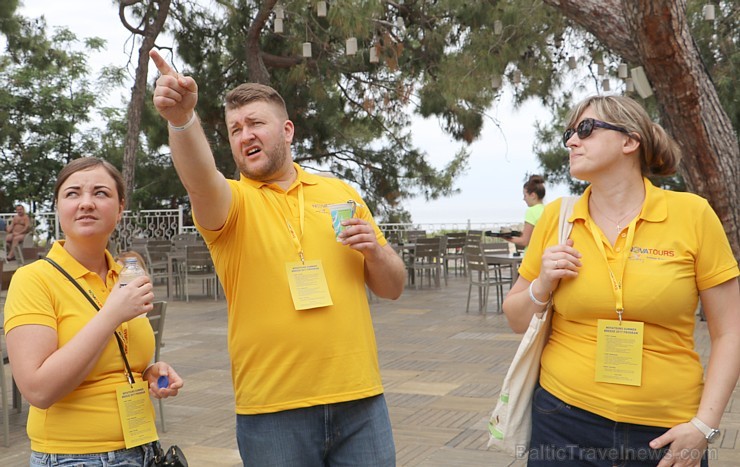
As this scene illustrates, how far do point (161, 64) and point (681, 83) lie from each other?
4.87 m

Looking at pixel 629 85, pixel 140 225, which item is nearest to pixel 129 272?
pixel 629 85

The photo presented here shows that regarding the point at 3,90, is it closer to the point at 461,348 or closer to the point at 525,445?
the point at 461,348

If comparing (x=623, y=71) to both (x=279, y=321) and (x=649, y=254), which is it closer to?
(x=649, y=254)

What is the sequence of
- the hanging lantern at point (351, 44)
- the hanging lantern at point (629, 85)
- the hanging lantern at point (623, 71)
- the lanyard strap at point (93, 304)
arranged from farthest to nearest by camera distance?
the hanging lantern at point (629, 85) → the hanging lantern at point (623, 71) → the hanging lantern at point (351, 44) → the lanyard strap at point (93, 304)

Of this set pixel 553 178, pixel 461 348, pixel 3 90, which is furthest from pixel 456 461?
pixel 3 90

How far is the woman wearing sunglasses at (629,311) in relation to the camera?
192 cm

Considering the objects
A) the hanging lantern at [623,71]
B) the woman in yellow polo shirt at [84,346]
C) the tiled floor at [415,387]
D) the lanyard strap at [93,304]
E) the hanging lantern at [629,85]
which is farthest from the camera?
the hanging lantern at [629,85]

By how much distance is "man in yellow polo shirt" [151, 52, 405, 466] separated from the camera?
204cm

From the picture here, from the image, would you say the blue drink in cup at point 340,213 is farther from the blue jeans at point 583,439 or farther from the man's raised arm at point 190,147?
the blue jeans at point 583,439

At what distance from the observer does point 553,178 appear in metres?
21.3


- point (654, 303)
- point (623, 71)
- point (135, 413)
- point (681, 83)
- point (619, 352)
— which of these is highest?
point (623, 71)

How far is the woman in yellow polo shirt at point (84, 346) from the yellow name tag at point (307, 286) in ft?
1.14

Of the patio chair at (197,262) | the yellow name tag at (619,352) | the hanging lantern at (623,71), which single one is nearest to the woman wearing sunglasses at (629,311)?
the yellow name tag at (619,352)

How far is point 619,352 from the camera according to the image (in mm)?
1928
